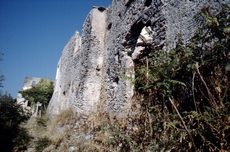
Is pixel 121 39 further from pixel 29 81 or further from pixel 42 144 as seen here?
pixel 29 81

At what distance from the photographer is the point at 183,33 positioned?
3.07 m

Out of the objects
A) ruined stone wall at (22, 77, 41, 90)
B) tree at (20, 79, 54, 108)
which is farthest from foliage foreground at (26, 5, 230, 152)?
ruined stone wall at (22, 77, 41, 90)

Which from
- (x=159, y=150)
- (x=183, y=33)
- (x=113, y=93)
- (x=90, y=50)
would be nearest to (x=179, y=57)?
(x=183, y=33)

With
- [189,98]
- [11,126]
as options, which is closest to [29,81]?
[11,126]

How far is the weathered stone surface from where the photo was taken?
324cm

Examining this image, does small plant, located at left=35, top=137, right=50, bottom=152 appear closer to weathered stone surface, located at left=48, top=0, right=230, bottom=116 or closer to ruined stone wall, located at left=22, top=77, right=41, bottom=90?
weathered stone surface, located at left=48, top=0, right=230, bottom=116

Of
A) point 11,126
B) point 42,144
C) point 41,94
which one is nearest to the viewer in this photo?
point 42,144

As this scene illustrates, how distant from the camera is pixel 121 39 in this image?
5543mm

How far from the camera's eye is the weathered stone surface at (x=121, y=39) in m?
3.24

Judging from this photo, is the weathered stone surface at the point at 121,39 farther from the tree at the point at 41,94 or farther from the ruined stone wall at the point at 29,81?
the ruined stone wall at the point at 29,81

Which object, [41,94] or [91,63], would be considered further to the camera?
[41,94]

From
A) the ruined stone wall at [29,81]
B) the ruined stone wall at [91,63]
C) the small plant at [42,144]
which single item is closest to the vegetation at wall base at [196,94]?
the ruined stone wall at [91,63]

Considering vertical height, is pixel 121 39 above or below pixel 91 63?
above

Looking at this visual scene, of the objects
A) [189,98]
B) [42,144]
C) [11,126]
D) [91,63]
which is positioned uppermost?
[91,63]
